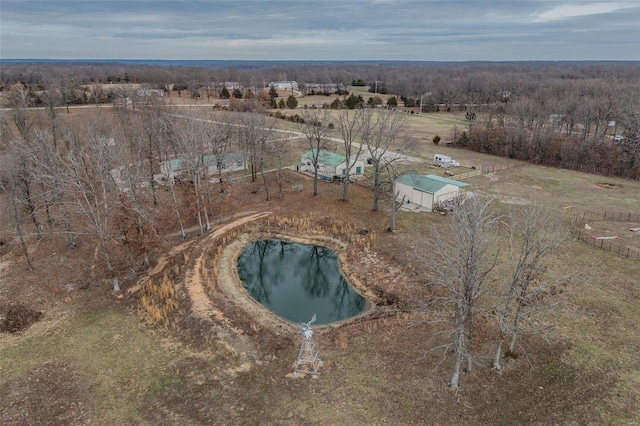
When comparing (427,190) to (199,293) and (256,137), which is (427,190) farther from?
(199,293)

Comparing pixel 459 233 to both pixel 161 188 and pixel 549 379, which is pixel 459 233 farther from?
pixel 161 188

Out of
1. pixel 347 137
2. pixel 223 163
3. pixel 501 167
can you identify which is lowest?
pixel 501 167

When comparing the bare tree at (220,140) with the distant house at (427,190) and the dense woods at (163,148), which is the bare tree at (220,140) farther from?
the distant house at (427,190)

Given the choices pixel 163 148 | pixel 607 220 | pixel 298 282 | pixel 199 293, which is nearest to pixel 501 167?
pixel 607 220

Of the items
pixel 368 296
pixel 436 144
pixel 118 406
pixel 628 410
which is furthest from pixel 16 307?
pixel 436 144

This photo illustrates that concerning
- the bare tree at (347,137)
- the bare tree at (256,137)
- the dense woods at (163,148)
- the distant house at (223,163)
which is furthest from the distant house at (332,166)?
the distant house at (223,163)

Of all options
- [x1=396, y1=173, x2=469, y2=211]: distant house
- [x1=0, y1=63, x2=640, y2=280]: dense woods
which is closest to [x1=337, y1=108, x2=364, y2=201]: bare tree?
[x1=0, y1=63, x2=640, y2=280]: dense woods
